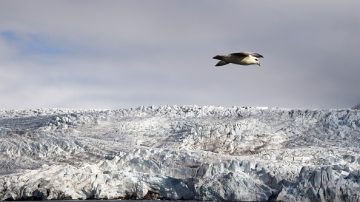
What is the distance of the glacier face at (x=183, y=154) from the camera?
6294cm

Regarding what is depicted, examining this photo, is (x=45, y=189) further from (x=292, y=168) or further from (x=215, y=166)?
(x=292, y=168)

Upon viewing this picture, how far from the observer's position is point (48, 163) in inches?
2990

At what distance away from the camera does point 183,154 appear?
7325 centimetres

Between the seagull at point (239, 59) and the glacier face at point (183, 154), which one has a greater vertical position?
the seagull at point (239, 59)

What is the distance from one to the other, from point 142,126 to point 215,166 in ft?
93.8

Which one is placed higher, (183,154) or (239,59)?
(239,59)

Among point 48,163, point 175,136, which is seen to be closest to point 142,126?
point 175,136

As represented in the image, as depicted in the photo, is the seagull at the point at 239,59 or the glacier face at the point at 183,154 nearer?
the seagull at the point at 239,59

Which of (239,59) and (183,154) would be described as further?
(183,154)

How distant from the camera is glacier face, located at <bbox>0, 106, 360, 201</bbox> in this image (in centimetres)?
6294

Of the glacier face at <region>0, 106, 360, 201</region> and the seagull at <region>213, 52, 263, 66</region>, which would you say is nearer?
the seagull at <region>213, 52, 263, 66</region>

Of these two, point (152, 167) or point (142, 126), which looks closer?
point (152, 167)

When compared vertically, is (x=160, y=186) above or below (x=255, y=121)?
below

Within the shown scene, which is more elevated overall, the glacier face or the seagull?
the seagull
